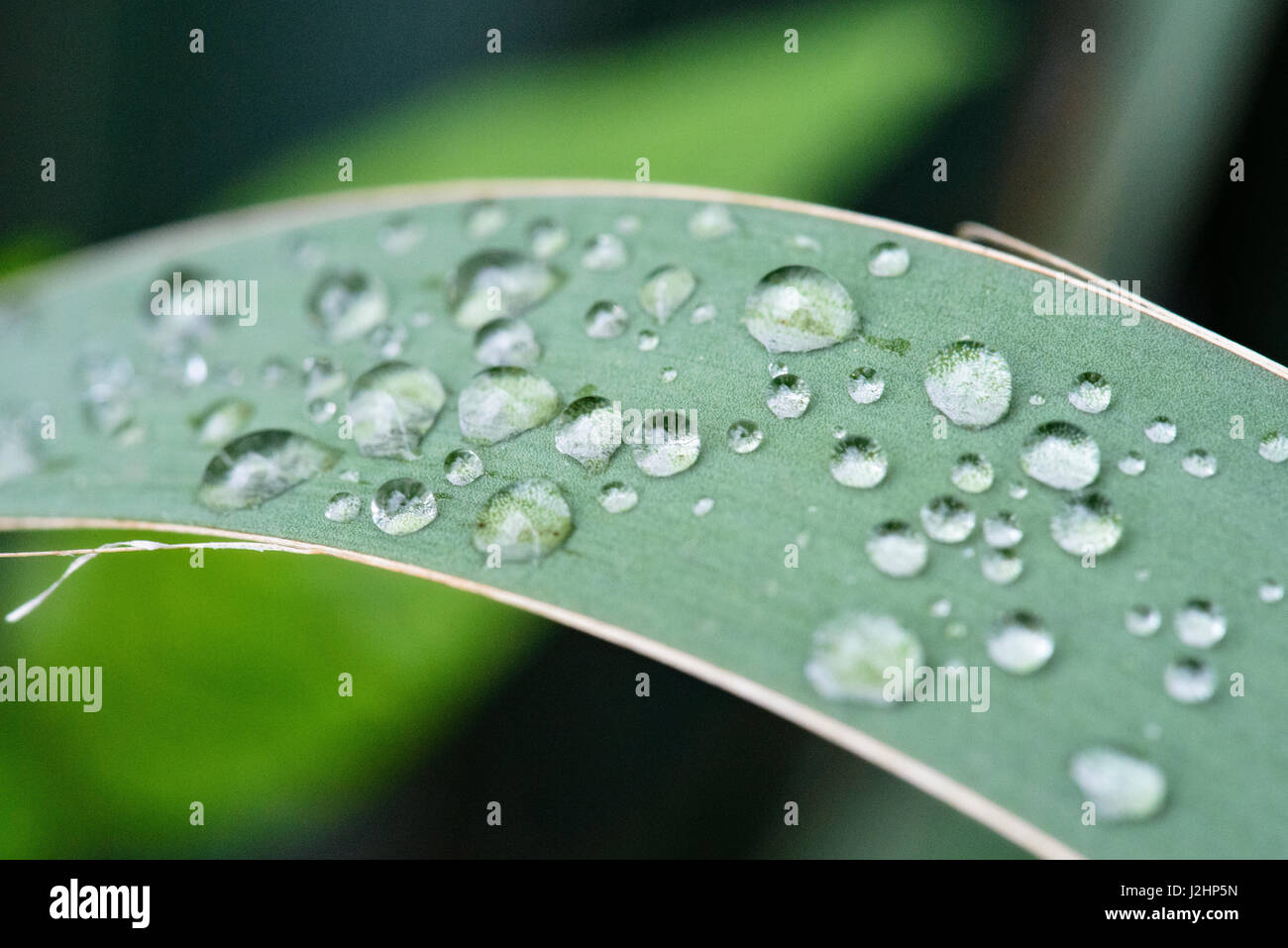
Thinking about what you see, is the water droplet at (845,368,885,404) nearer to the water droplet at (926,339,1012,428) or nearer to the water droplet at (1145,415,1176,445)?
the water droplet at (926,339,1012,428)

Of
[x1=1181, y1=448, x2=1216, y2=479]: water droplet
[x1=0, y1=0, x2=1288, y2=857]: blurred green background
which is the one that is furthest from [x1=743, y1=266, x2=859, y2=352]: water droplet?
[x1=0, y1=0, x2=1288, y2=857]: blurred green background

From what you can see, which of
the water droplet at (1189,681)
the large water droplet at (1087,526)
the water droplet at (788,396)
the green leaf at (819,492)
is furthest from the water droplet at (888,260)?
the water droplet at (1189,681)

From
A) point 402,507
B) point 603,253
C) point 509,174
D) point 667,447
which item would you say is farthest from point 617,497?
point 509,174

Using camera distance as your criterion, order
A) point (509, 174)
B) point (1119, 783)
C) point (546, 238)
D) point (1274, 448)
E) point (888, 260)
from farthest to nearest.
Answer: point (509, 174) → point (546, 238) → point (888, 260) → point (1274, 448) → point (1119, 783)

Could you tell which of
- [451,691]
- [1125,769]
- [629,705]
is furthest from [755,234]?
[629,705]

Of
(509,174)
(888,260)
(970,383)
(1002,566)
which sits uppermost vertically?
(509,174)

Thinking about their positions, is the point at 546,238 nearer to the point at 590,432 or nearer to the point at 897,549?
the point at 590,432

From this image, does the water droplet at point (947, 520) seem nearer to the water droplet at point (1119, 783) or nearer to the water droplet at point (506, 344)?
the water droplet at point (1119, 783)
